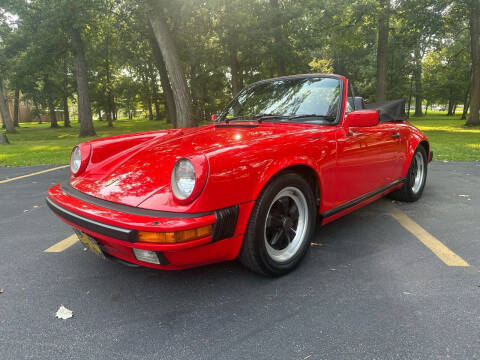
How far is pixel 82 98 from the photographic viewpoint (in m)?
17.4

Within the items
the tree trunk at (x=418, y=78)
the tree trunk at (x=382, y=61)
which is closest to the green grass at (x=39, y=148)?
the tree trunk at (x=382, y=61)

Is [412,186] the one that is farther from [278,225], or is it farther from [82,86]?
[82,86]

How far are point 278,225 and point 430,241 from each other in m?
1.47

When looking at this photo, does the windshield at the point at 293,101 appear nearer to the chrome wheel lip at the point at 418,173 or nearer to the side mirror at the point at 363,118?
the side mirror at the point at 363,118

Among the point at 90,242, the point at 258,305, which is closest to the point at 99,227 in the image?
the point at 90,242

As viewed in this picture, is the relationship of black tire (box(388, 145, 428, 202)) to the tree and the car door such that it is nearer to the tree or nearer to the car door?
the car door

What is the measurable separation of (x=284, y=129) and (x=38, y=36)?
61.7ft

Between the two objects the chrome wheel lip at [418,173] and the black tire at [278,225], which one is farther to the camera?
the chrome wheel lip at [418,173]

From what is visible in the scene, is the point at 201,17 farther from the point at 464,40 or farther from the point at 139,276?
the point at 464,40

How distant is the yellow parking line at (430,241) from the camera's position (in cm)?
238

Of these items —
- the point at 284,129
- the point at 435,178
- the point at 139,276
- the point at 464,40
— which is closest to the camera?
the point at 139,276

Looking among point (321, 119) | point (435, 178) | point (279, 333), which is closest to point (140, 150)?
point (321, 119)

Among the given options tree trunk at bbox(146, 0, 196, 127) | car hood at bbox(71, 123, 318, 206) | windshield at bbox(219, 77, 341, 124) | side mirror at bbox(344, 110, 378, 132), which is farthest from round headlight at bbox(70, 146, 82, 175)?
tree trunk at bbox(146, 0, 196, 127)

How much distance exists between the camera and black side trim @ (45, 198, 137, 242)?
1.69m
